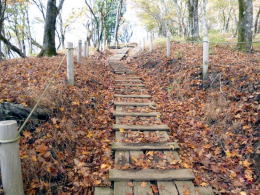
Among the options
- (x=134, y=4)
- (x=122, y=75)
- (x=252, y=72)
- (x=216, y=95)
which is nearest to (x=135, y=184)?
(x=216, y=95)

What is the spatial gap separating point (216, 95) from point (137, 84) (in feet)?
10.7

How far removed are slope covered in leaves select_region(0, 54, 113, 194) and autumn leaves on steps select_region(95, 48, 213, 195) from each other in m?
0.22

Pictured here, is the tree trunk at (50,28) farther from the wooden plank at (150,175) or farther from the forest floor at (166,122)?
the wooden plank at (150,175)

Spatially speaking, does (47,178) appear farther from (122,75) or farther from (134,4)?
(134,4)

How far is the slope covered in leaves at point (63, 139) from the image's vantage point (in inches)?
129

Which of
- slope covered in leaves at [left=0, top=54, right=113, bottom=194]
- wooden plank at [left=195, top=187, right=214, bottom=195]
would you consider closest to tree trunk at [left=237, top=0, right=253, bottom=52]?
slope covered in leaves at [left=0, top=54, right=113, bottom=194]

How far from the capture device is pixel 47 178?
A: 3295 millimetres

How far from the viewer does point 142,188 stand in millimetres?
3408

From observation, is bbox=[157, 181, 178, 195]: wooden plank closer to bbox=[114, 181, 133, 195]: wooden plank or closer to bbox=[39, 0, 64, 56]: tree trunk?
bbox=[114, 181, 133, 195]: wooden plank

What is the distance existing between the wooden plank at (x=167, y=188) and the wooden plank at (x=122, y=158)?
2.24 ft

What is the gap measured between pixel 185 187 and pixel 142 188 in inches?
23.6

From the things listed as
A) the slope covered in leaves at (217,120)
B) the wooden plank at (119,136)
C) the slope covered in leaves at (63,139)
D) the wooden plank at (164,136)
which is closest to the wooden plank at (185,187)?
the slope covered in leaves at (217,120)

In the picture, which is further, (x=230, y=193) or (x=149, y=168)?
(x=149, y=168)

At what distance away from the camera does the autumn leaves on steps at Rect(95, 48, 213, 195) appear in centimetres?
343
